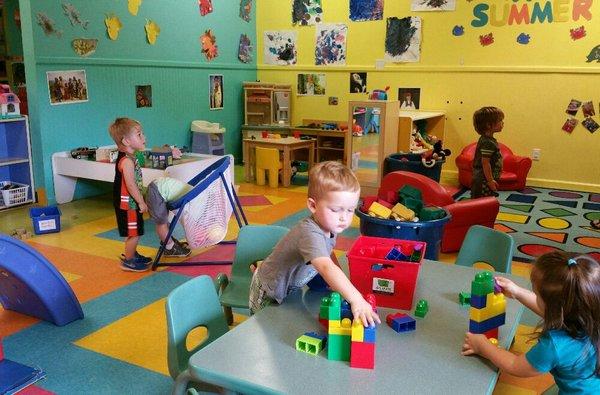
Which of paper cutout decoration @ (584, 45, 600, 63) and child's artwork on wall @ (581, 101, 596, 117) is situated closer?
paper cutout decoration @ (584, 45, 600, 63)

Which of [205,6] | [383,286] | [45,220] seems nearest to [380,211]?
[383,286]

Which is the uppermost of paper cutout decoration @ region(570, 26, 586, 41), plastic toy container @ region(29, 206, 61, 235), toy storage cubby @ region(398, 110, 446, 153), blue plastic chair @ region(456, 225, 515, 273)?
paper cutout decoration @ region(570, 26, 586, 41)

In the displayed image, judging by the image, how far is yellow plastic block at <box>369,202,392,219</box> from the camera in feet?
10.7

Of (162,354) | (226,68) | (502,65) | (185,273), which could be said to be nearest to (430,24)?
(502,65)

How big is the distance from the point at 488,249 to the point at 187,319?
1.36 m

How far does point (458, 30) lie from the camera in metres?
6.56

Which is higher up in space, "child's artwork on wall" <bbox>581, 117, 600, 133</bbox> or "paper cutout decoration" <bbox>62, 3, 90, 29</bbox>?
"paper cutout decoration" <bbox>62, 3, 90, 29</bbox>

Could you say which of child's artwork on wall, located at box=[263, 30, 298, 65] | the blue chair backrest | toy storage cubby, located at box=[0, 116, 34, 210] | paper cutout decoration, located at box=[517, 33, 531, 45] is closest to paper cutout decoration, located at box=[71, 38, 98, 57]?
toy storage cubby, located at box=[0, 116, 34, 210]

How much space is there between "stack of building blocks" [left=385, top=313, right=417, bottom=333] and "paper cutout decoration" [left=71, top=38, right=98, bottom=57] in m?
4.80

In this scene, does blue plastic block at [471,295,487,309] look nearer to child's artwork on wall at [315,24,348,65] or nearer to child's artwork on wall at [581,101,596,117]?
child's artwork on wall at [581,101,596,117]

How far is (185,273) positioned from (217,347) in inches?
89.2

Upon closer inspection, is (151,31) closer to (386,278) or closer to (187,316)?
(187,316)

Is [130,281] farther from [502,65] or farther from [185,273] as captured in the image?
[502,65]

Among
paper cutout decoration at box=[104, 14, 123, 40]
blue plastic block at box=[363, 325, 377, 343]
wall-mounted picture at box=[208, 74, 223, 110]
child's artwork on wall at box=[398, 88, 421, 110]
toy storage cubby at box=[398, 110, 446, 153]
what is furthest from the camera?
wall-mounted picture at box=[208, 74, 223, 110]
